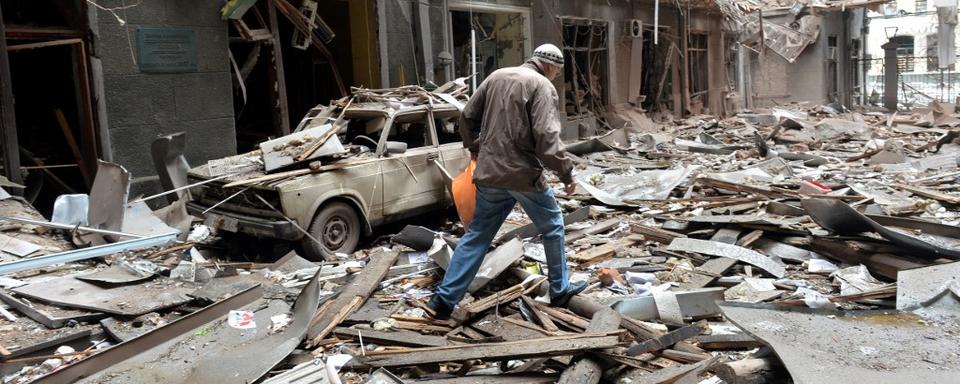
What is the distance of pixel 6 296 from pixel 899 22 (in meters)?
52.2

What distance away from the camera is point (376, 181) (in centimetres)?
743

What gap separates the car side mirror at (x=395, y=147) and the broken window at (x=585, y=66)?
10682 mm

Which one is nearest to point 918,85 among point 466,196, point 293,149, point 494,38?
point 494,38

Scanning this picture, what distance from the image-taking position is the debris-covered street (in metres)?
4.29

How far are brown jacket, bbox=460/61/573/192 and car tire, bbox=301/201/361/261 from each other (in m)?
2.24

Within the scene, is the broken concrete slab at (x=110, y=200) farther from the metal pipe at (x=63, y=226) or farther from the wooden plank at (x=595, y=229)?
the wooden plank at (x=595, y=229)

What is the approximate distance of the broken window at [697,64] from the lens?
2386cm

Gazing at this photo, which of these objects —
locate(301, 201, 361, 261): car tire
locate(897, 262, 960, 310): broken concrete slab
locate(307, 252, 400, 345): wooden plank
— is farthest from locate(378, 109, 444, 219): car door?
locate(897, 262, 960, 310): broken concrete slab

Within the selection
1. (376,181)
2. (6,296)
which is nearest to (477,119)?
(376,181)

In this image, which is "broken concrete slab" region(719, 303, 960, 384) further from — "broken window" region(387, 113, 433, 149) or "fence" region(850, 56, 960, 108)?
"fence" region(850, 56, 960, 108)

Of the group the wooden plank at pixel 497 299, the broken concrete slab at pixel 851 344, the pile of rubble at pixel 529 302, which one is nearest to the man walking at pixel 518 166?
the wooden plank at pixel 497 299

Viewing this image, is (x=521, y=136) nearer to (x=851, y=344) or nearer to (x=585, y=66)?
(x=851, y=344)

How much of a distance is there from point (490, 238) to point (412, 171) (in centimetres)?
264

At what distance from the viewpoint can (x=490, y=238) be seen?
5336 mm
